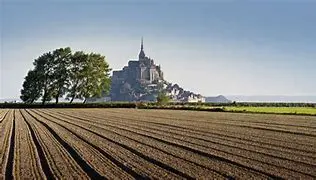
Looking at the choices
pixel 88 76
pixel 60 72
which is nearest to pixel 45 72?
pixel 60 72

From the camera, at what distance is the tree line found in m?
105

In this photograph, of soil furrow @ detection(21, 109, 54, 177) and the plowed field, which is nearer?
the plowed field

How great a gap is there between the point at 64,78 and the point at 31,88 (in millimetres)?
7858

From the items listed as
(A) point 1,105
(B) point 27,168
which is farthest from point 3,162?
(A) point 1,105

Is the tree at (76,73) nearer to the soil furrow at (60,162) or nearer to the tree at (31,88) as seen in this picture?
the tree at (31,88)

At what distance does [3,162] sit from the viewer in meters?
18.0

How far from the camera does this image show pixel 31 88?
106 meters

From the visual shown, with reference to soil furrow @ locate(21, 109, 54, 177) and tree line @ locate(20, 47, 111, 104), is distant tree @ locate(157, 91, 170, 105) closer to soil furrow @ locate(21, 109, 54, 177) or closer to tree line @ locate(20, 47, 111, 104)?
tree line @ locate(20, 47, 111, 104)

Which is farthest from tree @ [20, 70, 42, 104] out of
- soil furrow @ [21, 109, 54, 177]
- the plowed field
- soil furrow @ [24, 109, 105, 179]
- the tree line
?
soil furrow @ [24, 109, 105, 179]

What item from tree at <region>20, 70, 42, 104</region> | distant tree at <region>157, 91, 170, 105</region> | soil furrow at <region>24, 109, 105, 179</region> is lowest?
soil furrow at <region>24, 109, 105, 179</region>

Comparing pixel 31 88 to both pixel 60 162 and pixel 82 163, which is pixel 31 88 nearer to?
pixel 60 162

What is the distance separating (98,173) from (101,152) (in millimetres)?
5315

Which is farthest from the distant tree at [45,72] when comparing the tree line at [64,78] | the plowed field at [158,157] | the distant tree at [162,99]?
the plowed field at [158,157]

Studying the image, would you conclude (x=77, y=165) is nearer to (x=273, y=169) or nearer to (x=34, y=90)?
(x=273, y=169)
